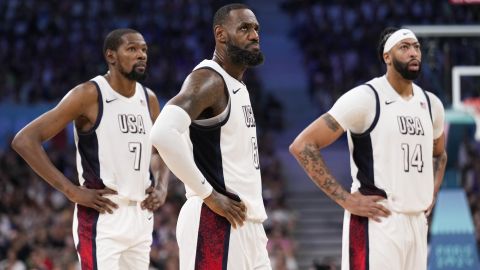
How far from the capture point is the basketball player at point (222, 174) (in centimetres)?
596

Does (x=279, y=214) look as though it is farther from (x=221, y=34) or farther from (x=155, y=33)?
(x=221, y=34)

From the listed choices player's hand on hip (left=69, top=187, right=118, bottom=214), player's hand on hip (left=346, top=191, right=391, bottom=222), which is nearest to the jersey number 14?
player's hand on hip (left=346, top=191, right=391, bottom=222)

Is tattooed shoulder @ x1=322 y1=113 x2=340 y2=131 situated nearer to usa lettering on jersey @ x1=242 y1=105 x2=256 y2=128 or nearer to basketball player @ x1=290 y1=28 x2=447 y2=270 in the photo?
basketball player @ x1=290 y1=28 x2=447 y2=270

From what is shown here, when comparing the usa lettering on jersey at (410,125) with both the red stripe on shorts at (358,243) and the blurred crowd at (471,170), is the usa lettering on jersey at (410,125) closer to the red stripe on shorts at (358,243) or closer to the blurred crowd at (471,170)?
the red stripe on shorts at (358,243)

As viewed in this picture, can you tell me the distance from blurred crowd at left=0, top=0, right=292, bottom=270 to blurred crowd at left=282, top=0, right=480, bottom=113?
4.28 feet

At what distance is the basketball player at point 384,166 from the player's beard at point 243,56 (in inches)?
36.9

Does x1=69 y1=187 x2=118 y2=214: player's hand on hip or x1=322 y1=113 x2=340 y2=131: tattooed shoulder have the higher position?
x1=322 y1=113 x2=340 y2=131: tattooed shoulder

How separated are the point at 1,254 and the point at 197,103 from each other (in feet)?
33.7

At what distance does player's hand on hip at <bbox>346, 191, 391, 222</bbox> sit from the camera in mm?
6734

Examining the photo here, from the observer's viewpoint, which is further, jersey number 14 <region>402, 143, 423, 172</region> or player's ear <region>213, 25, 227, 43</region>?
jersey number 14 <region>402, 143, 423, 172</region>

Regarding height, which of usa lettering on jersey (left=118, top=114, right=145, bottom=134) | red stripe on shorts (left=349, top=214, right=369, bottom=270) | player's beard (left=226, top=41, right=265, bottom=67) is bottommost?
red stripe on shorts (left=349, top=214, right=369, bottom=270)

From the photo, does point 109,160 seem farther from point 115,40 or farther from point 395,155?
point 395,155

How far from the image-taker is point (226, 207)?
234 inches

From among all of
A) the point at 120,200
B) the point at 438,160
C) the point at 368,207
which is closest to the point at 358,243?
the point at 368,207
